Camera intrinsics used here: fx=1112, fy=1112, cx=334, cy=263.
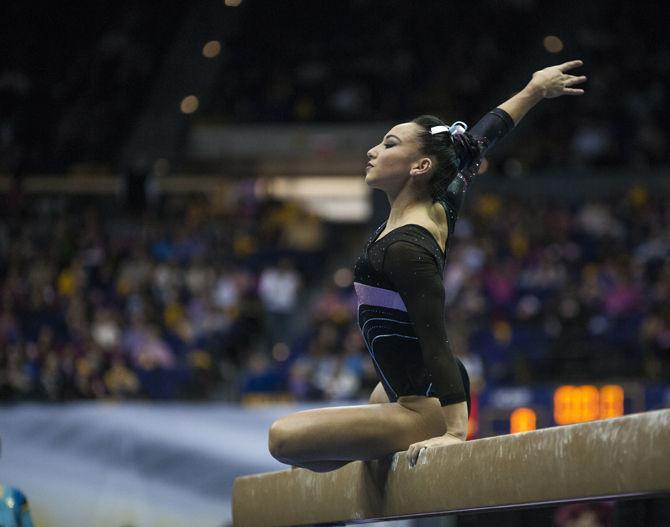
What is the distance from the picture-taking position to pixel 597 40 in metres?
16.5

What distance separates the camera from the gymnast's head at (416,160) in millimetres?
3316

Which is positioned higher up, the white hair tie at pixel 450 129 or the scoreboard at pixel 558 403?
the white hair tie at pixel 450 129

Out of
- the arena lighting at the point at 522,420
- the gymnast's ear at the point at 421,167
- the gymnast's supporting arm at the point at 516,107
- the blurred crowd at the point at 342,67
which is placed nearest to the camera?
the gymnast's ear at the point at 421,167

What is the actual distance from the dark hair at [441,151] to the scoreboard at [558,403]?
18.8 feet

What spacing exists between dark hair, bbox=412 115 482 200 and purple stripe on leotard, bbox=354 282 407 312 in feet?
1.18

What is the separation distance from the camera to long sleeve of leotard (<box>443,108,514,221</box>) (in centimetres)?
352

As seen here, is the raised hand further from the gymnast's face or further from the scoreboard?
the scoreboard

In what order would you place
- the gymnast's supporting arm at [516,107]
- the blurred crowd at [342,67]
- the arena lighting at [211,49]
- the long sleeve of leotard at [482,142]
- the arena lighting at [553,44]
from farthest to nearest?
the arena lighting at [211,49] < the arena lighting at [553,44] < the blurred crowd at [342,67] < the gymnast's supporting arm at [516,107] < the long sleeve of leotard at [482,142]

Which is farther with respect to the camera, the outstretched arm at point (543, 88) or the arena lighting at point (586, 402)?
the arena lighting at point (586, 402)

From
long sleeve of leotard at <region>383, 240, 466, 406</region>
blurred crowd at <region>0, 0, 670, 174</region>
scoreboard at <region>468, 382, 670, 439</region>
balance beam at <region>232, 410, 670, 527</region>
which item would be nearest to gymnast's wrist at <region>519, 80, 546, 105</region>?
long sleeve of leotard at <region>383, 240, 466, 406</region>

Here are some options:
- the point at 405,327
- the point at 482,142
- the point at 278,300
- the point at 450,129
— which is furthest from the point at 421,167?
the point at 278,300

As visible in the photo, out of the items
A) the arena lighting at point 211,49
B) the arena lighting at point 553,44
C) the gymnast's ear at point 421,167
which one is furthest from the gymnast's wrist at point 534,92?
the arena lighting at point 211,49

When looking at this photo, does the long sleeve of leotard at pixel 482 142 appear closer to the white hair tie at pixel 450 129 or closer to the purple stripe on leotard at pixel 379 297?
the white hair tie at pixel 450 129

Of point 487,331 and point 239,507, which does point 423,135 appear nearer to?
point 239,507
